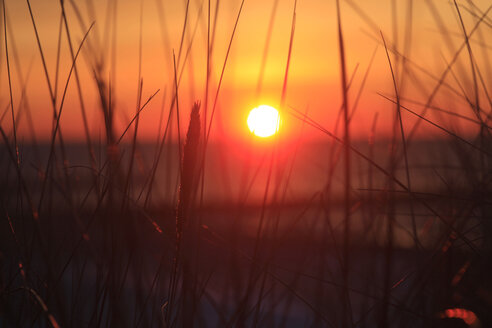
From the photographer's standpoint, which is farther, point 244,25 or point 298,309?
point 298,309

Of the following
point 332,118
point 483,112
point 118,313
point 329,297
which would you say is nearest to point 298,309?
point 329,297

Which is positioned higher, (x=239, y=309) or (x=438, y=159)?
(x=438, y=159)

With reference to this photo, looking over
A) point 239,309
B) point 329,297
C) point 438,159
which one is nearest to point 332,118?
point 329,297

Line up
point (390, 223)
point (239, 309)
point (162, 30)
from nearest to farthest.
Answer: point (390, 223) → point (239, 309) → point (162, 30)

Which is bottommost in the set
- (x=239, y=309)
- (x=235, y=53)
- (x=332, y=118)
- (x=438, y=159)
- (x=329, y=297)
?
(x=329, y=297)

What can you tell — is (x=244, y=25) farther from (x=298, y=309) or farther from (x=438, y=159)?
(x=298, y=309)

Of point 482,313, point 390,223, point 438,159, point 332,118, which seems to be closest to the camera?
point 390,223
